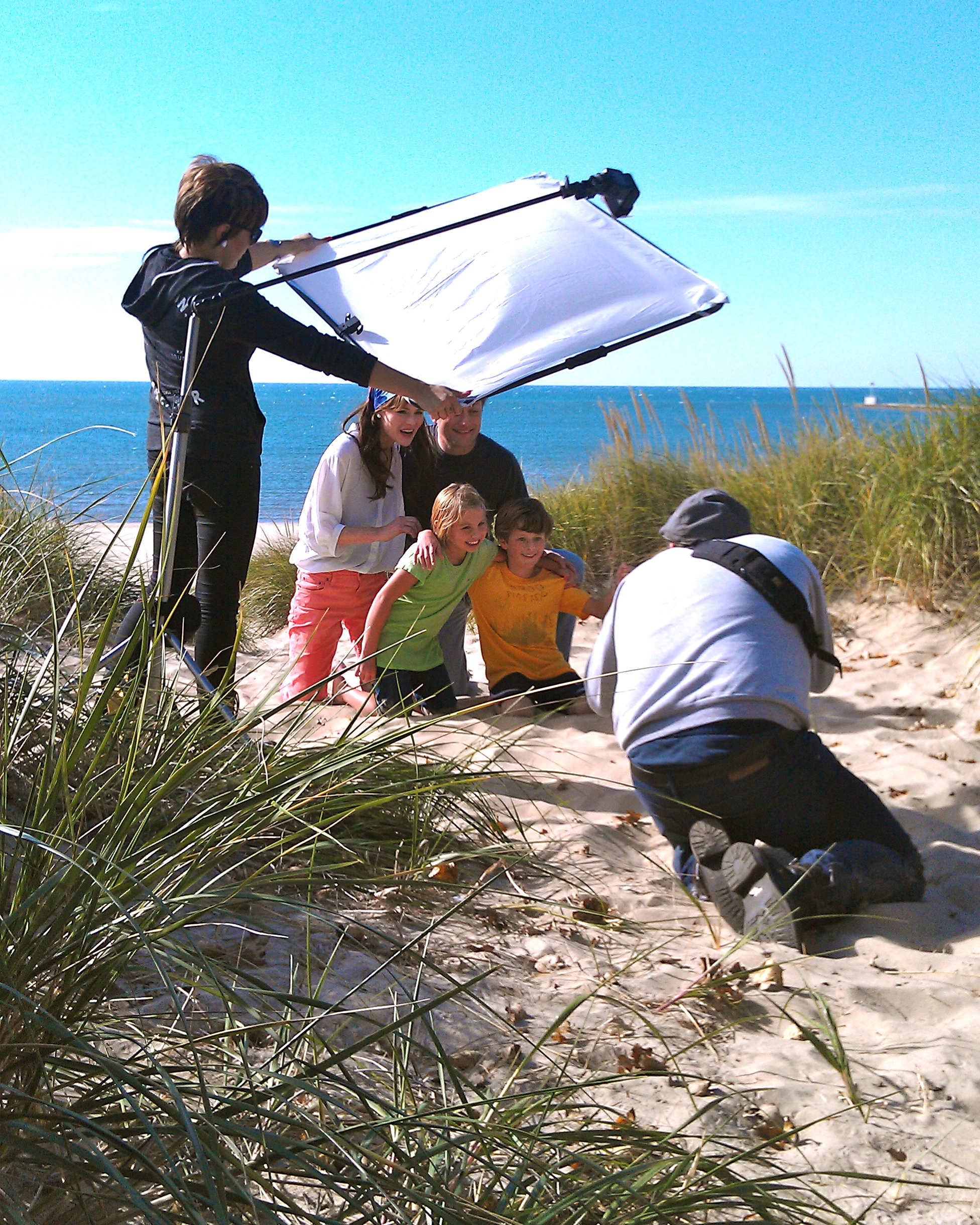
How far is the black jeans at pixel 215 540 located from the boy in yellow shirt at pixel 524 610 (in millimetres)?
1315

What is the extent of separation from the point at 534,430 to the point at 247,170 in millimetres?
57307

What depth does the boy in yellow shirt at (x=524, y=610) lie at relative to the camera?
4.68 metres

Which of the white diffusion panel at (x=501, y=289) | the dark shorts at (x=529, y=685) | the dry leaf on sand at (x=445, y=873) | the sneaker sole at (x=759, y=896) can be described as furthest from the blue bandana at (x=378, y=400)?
the sneaker sole at (x=759, y=896)

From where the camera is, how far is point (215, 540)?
3660mm

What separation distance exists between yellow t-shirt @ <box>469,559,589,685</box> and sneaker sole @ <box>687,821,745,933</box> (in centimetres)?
187

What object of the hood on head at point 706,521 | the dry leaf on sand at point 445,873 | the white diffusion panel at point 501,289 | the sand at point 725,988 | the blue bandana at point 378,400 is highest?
the white diffusion panel at point 501,289

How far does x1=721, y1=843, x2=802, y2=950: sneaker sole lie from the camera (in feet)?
9.00

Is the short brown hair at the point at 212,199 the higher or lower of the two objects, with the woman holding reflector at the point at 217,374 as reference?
higher

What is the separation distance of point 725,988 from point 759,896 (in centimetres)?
39

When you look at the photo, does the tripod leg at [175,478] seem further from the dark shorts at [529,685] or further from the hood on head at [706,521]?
the dark shorts at [529,685]

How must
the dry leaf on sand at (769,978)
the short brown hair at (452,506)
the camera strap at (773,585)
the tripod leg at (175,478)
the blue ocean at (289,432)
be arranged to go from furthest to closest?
the blue ocean at (289,432), the short brown hair at (452,506), the camera strap at (773,585), the dry leaf on sand at (769,978), the tripod leg at (175,478)

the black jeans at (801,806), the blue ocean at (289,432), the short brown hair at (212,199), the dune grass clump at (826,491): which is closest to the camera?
the black jeans at (801,806)

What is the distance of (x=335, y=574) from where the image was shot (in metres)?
5.00

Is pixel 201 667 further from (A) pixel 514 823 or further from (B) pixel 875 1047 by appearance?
(B) pixel 875 1047
